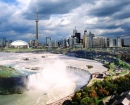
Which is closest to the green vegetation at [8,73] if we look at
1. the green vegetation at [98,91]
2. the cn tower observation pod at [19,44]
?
the green vegetation at [98,91]

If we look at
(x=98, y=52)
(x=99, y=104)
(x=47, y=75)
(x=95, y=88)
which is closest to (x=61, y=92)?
(x=95, y=88)

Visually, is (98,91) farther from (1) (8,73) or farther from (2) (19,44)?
(2) (19,44)

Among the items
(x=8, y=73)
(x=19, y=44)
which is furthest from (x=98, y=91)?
(x=19, y=44)

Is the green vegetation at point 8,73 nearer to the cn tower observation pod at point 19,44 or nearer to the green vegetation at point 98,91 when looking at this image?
the green vegetation at point 98,91

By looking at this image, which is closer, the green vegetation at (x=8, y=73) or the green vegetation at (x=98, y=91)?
the green vegetation at (x=98, y=91)

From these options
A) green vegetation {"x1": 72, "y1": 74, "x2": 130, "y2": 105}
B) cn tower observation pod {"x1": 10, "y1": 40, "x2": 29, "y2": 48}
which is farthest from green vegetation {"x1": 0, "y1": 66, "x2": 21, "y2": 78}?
cn tower observation pod {"x1": 10, "y1": 40, "x2": 29, "y2": 48}

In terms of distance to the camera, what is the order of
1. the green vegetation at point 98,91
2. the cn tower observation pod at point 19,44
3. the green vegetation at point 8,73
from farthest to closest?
the cn tower observation pod at point 19,44 < the green vegetation at point 8,73 < the green vegetation at point 98,91

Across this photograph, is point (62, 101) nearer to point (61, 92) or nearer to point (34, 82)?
point (61, 92)

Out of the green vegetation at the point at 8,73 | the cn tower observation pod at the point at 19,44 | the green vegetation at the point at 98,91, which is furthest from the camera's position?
the cn tower observation pod at the point at 19,44

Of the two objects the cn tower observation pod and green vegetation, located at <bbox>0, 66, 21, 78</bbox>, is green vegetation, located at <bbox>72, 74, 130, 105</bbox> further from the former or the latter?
the cn tower observation pod
